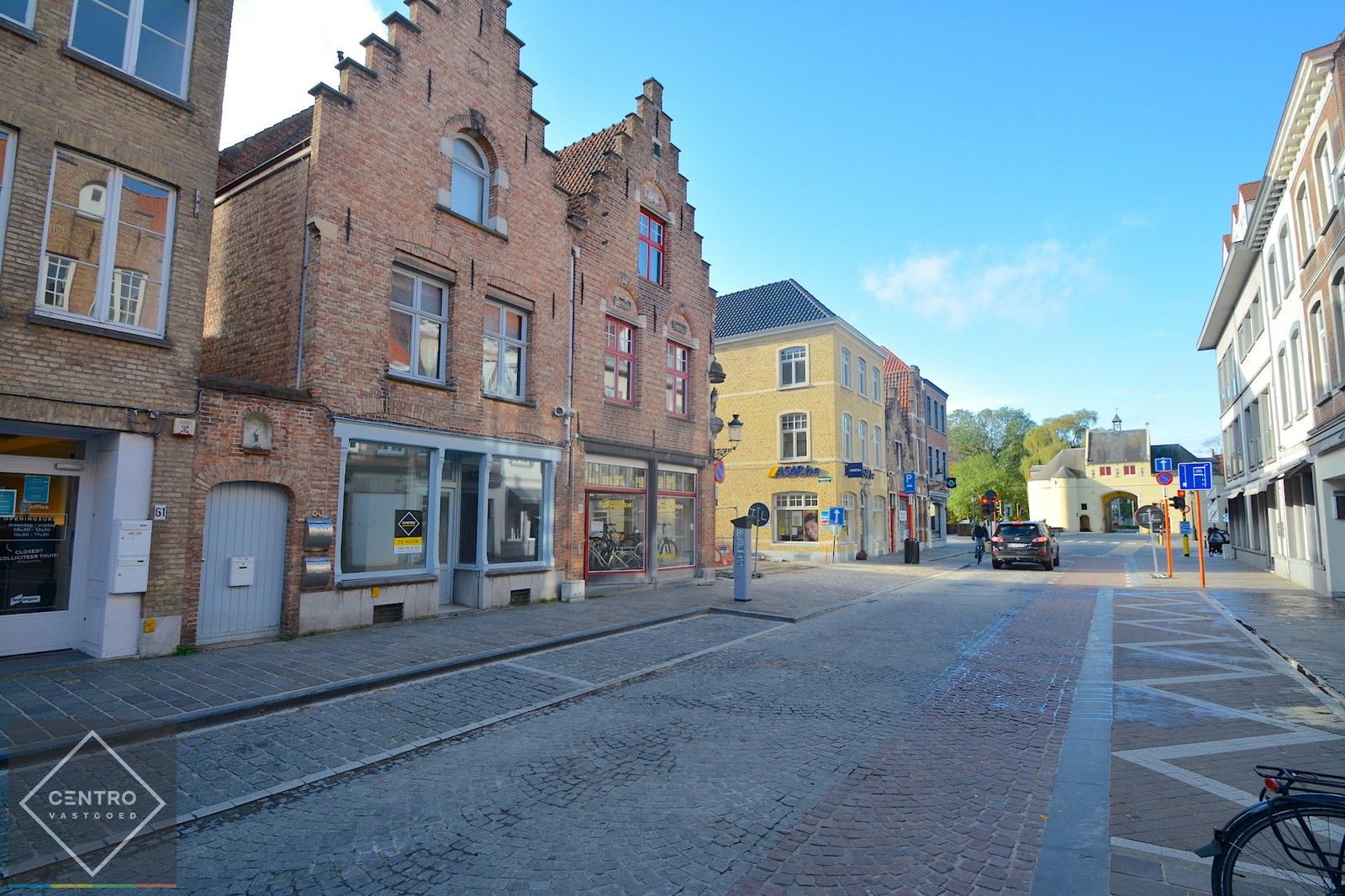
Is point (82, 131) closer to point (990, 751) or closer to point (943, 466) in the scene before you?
point (990, 751)

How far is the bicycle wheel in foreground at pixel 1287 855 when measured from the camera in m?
2.53

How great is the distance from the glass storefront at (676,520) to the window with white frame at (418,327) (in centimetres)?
685

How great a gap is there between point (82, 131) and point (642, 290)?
10.8 meters

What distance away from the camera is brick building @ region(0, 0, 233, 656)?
7480mm

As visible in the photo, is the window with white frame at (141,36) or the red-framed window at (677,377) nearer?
the window with white frame at (141,36)

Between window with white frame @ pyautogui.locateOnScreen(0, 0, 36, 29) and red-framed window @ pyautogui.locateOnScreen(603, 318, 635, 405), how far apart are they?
1009 cm

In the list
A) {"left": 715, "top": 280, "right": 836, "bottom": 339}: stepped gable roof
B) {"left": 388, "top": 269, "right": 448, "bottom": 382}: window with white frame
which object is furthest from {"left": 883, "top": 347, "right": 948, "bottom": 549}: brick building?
{"left": 388, "top": 269, "right": 448, "bottom": 382}: window with white frame

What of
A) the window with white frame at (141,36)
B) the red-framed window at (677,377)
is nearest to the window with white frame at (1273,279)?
the red-framed window at (677,377)

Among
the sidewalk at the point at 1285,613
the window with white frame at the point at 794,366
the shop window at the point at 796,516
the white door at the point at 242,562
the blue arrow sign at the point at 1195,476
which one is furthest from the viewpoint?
the window with white frame at the point at 794,366

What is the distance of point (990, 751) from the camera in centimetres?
529

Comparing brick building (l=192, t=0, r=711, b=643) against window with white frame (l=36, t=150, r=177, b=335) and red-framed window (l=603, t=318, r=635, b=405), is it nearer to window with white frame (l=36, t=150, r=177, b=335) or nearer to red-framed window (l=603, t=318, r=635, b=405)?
red-framed window (l=603, t=318, r=635, b=405)

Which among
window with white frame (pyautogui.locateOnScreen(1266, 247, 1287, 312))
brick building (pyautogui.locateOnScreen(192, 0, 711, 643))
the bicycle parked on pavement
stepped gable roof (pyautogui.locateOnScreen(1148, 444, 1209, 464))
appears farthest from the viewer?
stepped gable roof (pyautogui.locateOnScreen(1148, 444, 1209, 464))

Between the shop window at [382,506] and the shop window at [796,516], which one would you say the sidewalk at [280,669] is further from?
the shop window at [796,516]

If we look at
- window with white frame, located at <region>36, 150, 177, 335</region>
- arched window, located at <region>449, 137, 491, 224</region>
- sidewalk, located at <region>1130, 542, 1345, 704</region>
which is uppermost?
arched window, located at <region>449, 137, 491, 224</region>
